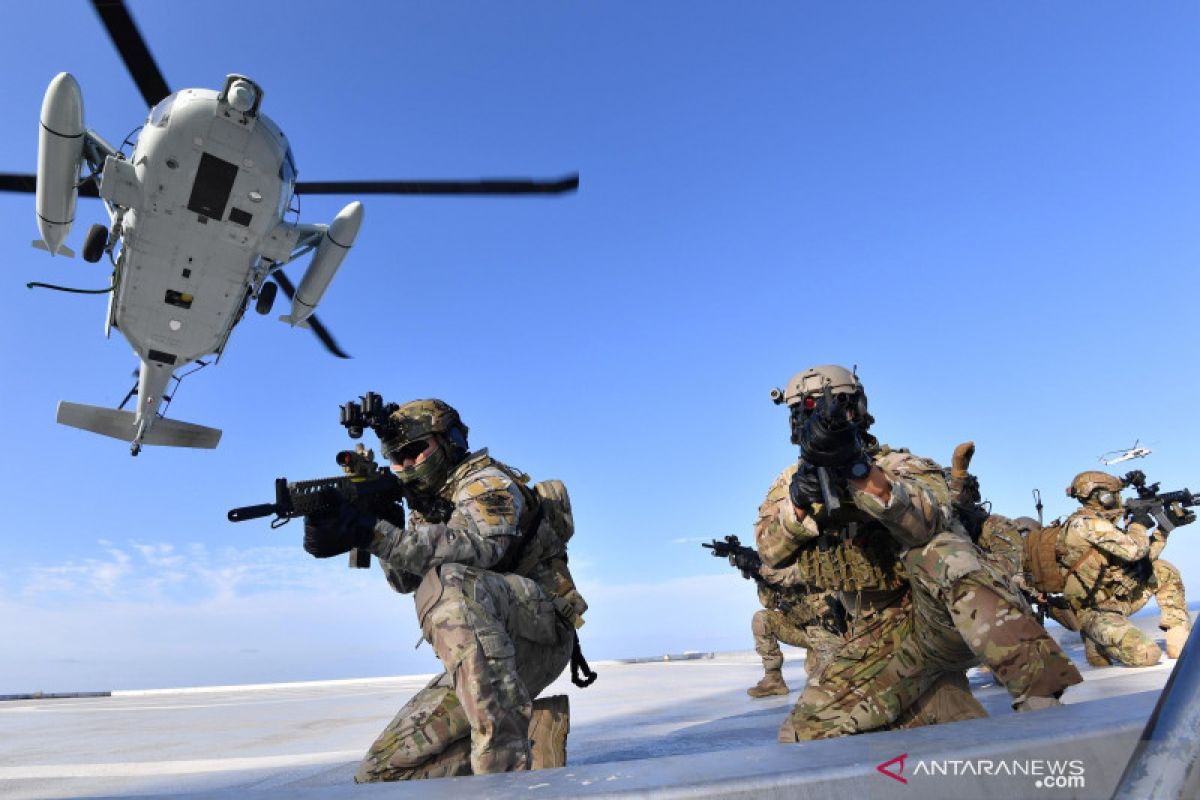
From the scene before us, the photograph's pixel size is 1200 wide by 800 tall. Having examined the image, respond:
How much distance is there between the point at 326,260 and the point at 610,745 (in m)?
9.86

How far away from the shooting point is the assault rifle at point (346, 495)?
10.0 feet

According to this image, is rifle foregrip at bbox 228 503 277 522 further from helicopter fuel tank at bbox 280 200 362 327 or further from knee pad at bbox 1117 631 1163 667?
helicopter fuel tank at bbox 280 200 362 327

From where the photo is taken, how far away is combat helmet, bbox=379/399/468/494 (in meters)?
4.09

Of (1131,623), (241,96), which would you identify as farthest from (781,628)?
(241,96)

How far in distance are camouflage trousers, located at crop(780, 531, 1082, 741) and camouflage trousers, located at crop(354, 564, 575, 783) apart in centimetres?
157

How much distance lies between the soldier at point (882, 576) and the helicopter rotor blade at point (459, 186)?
784cm

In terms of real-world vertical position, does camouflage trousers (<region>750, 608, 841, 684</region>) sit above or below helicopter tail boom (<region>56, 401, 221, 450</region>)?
below

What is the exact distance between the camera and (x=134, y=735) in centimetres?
667

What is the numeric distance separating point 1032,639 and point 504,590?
8.08 feet

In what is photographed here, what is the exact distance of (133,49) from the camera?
9.86m

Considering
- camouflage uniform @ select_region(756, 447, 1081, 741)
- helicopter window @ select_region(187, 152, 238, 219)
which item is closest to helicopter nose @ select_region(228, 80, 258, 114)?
helicopter window @ select_region(187, 152, 238, 219)

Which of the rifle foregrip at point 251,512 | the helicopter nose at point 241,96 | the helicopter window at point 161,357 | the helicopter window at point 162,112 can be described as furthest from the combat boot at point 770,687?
the helicopter window at point 161,357

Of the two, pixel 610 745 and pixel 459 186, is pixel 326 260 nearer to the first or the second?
pixel 459 186

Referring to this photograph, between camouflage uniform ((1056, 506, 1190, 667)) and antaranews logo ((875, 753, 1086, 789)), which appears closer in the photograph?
antaranews logo ((875, 753, 1086, 789))
